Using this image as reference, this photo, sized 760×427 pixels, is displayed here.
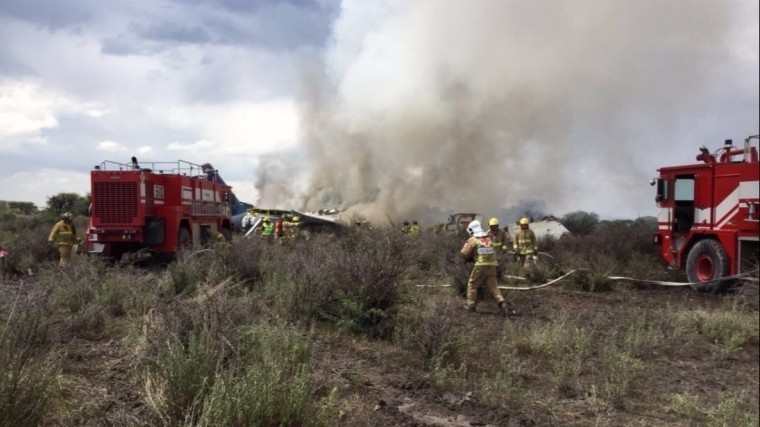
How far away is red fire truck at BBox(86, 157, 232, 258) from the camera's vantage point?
43.6 ft

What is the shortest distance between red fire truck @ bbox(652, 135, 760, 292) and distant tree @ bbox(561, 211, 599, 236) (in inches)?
565

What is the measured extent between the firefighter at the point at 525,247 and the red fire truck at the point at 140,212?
728 centimetres

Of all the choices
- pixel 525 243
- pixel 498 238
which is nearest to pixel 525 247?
pixel 525 243

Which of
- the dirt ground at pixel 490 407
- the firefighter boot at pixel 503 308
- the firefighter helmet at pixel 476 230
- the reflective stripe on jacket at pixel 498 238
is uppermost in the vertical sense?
the firefighter helmet at pixel 476 230

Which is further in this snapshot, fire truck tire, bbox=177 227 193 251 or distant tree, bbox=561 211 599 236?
distant tree, bbox=561 211 599 236

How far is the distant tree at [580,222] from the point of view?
27545mm

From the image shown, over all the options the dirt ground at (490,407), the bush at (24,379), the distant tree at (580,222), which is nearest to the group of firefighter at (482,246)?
the dirt ground at (490,407)

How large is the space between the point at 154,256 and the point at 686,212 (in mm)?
11954

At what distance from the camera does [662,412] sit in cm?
469

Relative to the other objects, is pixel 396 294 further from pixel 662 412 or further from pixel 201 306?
pixel 662 412

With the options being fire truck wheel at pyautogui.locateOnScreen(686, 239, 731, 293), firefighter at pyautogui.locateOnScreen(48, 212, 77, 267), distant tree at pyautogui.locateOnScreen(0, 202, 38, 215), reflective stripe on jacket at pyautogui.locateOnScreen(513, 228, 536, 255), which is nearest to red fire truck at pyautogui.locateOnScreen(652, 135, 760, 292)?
fire truck wheel at pyautogui.locateOnScreen(686, 239, 731, 293)

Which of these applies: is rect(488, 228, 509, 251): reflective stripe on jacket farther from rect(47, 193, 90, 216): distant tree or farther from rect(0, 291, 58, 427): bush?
rect(47, 193, 90, 216): distant tree

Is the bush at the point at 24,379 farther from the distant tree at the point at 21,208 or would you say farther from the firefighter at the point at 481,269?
the distant tree at the point at 21,208

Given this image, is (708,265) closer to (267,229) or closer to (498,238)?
(498,238)
